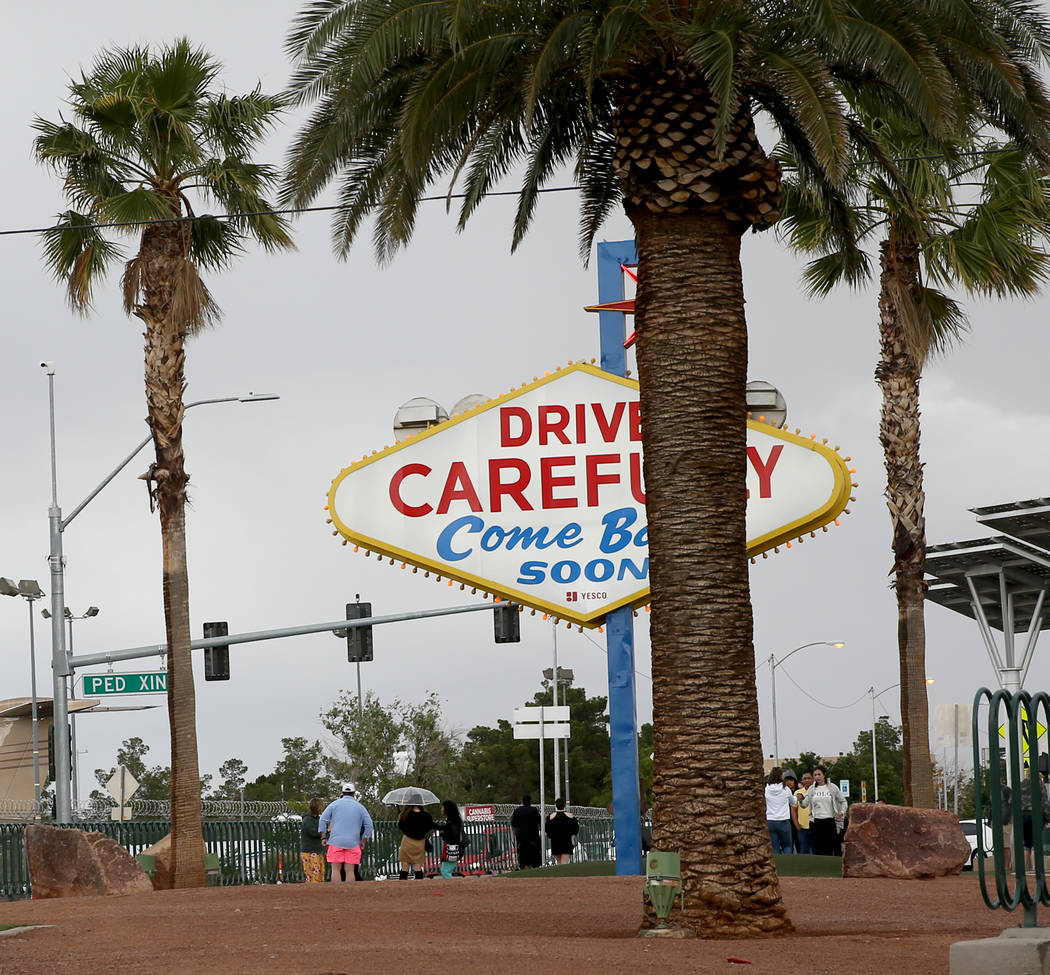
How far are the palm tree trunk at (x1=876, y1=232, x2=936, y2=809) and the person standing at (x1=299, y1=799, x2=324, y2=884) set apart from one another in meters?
8.89

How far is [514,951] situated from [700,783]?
2.10 meters

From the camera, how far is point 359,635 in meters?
32.3

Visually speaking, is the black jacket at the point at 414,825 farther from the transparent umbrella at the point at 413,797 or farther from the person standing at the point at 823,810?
the person standing at the point at 823,810

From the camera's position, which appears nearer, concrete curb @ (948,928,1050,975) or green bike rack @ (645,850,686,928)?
concrete curb @ (948,928,1050,975)

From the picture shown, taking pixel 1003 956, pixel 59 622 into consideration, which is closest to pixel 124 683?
pixel 59 622

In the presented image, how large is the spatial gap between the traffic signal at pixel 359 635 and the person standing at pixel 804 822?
30.1ft

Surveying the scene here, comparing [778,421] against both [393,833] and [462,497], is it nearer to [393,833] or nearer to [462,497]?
[462,497]

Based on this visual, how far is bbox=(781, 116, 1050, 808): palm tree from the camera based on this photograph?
22.2m

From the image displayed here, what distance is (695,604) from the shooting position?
1185 cm

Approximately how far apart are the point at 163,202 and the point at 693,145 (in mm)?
12911

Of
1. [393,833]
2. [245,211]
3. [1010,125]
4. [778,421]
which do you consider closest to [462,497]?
[778,421]

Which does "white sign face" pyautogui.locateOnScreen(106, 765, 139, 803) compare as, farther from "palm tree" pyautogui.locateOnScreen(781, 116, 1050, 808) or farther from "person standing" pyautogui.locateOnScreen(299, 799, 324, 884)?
"palm tree" pyautogui.locateOnScreen(781, 116, 1050, 808)

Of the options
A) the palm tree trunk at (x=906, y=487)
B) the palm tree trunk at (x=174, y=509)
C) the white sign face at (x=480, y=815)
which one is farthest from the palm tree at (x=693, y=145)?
the white sign face at (x=480, y=815)

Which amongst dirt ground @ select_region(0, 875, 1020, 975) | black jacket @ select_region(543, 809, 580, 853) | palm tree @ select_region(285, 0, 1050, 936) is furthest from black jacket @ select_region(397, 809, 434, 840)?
palm tree @ select_region(285, 0, 1050, 936)
